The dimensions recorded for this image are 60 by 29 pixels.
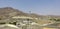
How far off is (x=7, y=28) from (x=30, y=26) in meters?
2.70

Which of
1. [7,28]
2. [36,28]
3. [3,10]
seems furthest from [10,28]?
[3,10]

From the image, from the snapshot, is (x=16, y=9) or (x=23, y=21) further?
(x=16, y=9)

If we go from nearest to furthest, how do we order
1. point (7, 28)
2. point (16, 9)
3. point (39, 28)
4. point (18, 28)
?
point (7, 28)
point (18, 28)
point (39, 28)
point (16, 9)

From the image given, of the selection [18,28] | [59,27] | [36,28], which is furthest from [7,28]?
[59,27]

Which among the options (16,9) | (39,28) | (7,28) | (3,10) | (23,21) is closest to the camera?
(7,28)

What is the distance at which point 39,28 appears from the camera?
1403 cm

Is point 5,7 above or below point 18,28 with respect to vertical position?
above

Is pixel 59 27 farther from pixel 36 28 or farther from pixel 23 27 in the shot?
pixel 23 27

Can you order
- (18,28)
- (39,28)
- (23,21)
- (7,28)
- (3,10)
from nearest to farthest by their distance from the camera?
(7,28) < (18,28) < (39,28) < (23,21) < (3,10)

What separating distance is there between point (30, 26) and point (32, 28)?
0.31 meters

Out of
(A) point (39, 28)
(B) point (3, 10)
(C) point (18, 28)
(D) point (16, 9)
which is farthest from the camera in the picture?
(D) point (16, 9)

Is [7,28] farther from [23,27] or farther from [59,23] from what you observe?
[59,23]

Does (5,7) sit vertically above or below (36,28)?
above

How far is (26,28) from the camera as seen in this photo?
1351 centimetres
